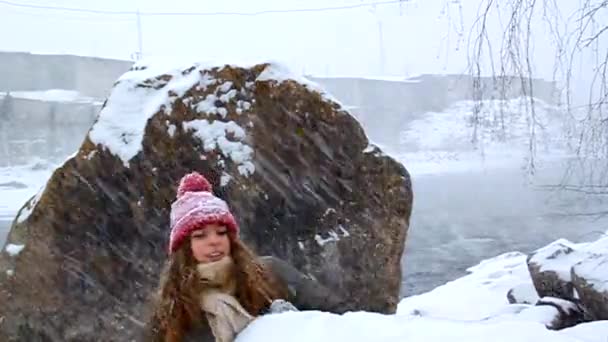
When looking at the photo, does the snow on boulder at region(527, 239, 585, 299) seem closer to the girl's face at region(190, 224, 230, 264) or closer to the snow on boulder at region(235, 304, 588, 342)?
the girl's face at region(190, 224, 230, 264)

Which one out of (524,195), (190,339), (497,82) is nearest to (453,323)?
(190,339)

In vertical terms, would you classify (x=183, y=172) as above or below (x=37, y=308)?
above

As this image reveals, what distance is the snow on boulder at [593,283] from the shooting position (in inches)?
187

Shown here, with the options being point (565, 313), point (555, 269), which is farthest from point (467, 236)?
point (565, 313)

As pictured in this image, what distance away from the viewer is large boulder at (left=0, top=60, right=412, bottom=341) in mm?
4000

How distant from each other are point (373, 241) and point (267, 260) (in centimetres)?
188

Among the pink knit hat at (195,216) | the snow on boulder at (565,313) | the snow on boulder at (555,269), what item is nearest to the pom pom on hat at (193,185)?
the pink knit hat at (195,216)

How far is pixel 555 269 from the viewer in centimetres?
569

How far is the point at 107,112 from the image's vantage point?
13.8ft

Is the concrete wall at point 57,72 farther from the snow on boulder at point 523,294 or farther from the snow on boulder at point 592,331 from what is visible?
the snow on boulder at point 592,331

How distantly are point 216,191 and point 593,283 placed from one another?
9.28 feet

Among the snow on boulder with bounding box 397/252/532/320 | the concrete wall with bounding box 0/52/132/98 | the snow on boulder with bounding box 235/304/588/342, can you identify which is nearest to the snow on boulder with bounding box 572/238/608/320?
the snow on boulder with bounding box 397/252/532/320

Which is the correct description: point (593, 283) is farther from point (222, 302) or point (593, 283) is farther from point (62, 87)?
point (62, 87)

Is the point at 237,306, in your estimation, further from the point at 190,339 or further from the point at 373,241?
the point at 373,241
